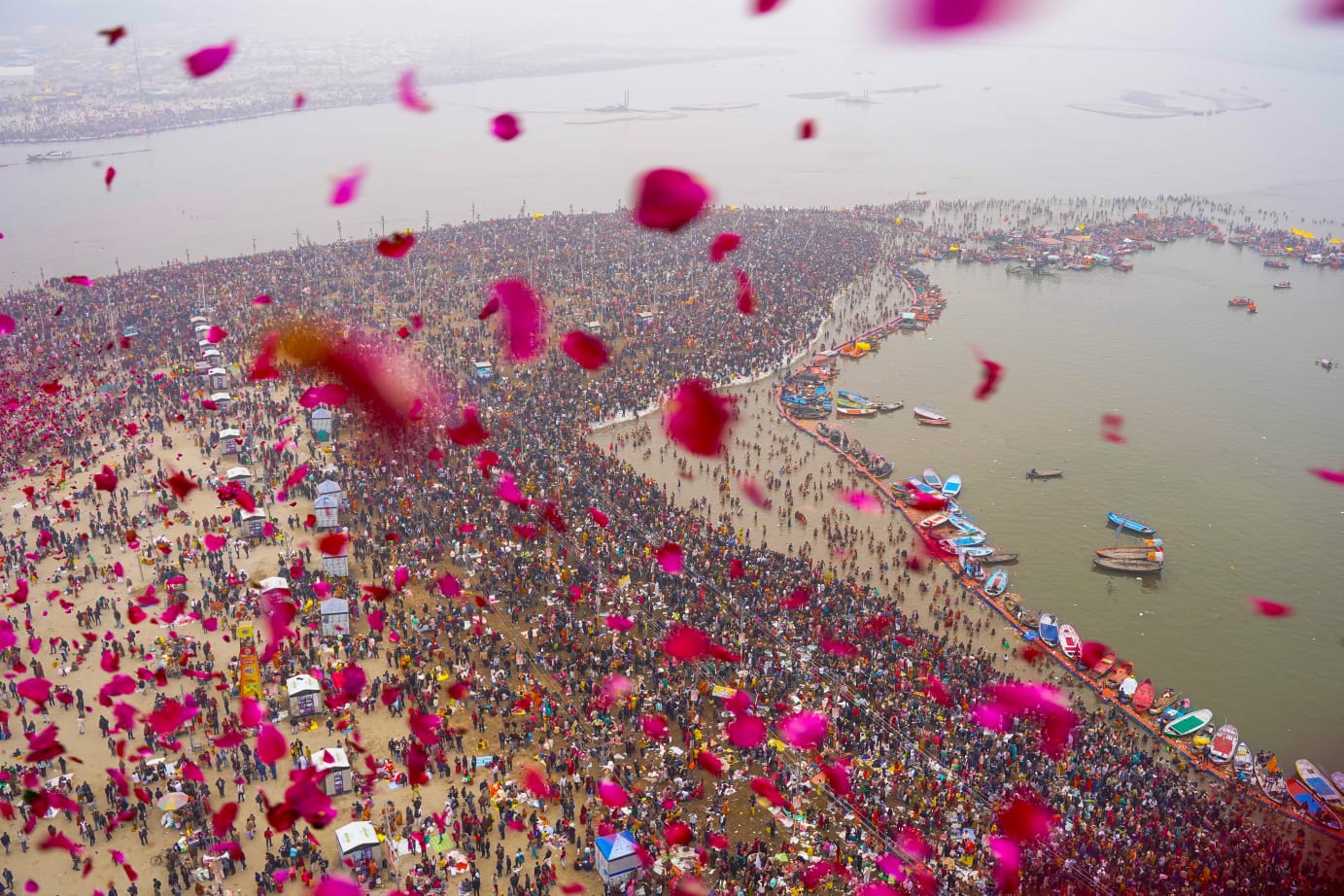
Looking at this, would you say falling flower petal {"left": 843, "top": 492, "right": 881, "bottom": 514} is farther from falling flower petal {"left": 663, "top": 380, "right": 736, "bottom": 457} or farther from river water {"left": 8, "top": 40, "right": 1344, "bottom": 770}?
falling flower petal {"left": 663, "top": 380, "right": 736, "bottom": 457}

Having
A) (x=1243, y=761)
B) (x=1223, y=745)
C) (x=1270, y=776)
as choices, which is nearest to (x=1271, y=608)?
(x=1223, y=745)

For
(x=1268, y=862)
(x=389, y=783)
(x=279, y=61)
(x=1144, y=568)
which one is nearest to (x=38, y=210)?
(x=389, y=783)

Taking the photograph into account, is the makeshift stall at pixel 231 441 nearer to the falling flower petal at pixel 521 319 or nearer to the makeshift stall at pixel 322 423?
the makeshift stall at pixel 322 423

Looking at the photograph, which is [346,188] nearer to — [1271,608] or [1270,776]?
[1271,608]

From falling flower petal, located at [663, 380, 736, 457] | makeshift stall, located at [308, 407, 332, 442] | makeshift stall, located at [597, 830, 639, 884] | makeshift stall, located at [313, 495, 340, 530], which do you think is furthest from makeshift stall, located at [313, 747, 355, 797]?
falling flower petal, located at [663, 380, 736, 457]

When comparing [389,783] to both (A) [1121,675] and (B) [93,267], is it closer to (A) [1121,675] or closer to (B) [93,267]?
(A) [1121,675]

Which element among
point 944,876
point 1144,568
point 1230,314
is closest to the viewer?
point 944,876

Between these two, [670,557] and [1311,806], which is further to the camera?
[670,557]
